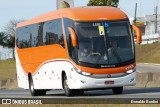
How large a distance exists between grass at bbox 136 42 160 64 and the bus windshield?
3128 inches

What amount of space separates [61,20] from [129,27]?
9.43 feet

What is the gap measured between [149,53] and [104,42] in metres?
87.4

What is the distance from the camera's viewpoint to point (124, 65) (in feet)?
83.9

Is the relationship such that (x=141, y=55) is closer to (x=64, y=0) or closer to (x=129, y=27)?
(x=64, y=0)

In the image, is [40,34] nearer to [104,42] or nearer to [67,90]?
[67,90]

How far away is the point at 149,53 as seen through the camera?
112188 mm

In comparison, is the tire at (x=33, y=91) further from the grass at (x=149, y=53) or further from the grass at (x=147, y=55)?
the grass at (x=149, y=53)

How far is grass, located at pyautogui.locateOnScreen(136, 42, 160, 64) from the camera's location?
108 m

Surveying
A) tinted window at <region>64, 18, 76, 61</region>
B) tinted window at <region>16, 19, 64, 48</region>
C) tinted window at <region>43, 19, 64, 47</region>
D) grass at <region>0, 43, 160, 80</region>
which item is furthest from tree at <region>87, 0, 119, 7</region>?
tinted window at <region>64, 18, 76, 61</region>

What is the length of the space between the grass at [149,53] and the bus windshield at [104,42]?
261ft

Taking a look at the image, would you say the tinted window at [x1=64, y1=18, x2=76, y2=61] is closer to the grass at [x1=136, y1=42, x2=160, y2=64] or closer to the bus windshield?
the bus windshield

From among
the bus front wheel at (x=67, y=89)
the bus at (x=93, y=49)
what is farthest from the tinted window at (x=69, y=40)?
the bus front wheel at (x=67, y=89)

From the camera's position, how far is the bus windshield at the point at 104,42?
2538 cm

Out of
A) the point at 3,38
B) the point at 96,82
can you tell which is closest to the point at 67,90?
the point at 96,82
